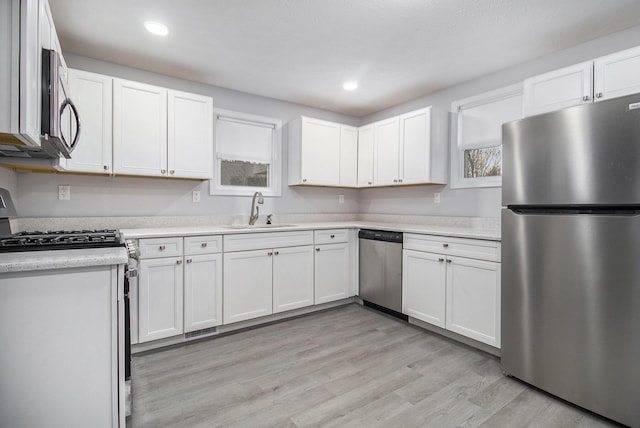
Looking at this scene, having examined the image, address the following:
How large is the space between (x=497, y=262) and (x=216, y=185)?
8.73ft

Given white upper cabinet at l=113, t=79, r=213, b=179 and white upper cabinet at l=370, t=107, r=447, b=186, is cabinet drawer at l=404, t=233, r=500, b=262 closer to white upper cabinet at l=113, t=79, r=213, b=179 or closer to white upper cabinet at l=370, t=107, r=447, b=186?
white upper cabinet at l=370, t=107, r=447, b=186

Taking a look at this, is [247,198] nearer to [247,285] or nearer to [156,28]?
[247,285]

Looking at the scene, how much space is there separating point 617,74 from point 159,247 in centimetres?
326

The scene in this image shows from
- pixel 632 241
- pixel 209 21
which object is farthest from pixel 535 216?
pixel 209 21

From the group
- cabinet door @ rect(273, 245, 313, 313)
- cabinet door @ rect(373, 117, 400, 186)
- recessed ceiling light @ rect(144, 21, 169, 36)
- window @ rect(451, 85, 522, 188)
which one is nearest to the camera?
recessed ceiling light @ rect(144, 21, 169, 36)

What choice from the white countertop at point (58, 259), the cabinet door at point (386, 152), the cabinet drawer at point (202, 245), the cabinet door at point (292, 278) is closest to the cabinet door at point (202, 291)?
the cabinet drawer at point (202, 245)

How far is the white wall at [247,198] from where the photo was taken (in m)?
2.52

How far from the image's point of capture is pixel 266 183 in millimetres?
3730

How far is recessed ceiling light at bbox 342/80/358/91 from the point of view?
3.25 m

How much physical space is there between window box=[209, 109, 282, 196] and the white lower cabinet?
5.64ft

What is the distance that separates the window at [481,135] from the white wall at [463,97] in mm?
81

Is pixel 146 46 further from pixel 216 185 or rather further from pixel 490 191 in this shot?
pixel 490 191

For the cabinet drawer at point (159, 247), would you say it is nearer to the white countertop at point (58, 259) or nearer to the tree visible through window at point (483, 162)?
the white countertop at point (58, 259)

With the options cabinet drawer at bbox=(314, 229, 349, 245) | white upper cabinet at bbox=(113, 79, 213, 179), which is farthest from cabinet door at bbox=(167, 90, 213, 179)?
cabinet drawer at bbox=(314, 229, 349, 245)
